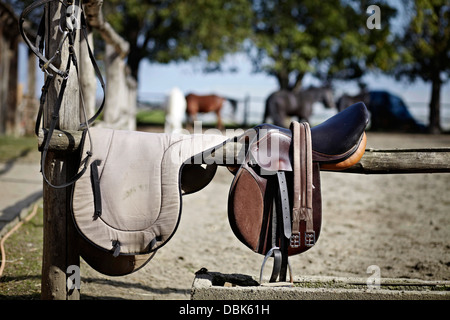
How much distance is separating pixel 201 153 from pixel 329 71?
17.5 meters

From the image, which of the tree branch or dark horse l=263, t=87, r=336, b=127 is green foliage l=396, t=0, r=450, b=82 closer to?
dark horse l=263, t=87, r=336, b=127

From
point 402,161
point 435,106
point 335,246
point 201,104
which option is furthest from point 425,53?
point 402,161

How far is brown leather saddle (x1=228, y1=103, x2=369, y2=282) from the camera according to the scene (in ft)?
6.19

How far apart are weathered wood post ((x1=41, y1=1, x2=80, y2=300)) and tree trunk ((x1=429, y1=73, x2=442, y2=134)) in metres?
16.1

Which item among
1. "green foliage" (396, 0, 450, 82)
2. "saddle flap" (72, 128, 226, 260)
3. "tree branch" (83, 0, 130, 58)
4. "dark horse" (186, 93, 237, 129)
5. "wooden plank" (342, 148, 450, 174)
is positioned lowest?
"saddle flap" (72, 128, 226, 260)

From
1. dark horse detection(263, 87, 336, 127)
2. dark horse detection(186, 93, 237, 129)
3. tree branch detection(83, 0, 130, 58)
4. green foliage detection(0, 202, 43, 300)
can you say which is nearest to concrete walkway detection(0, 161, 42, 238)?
green foliage detection(0, 202, 43, 300)

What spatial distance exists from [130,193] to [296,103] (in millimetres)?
10357

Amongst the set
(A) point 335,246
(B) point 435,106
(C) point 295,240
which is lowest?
(A) point 335,246

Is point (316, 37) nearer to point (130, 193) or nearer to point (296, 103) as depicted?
point (296, 103)

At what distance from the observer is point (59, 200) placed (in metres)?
2.00

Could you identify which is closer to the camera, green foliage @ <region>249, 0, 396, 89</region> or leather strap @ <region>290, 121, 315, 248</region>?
leather strap @ <region>290, 121, 315, 248</region>

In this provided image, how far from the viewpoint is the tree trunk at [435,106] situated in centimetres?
1603

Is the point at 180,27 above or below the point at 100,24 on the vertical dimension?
above

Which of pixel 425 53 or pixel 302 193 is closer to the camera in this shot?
pixel 302 193
